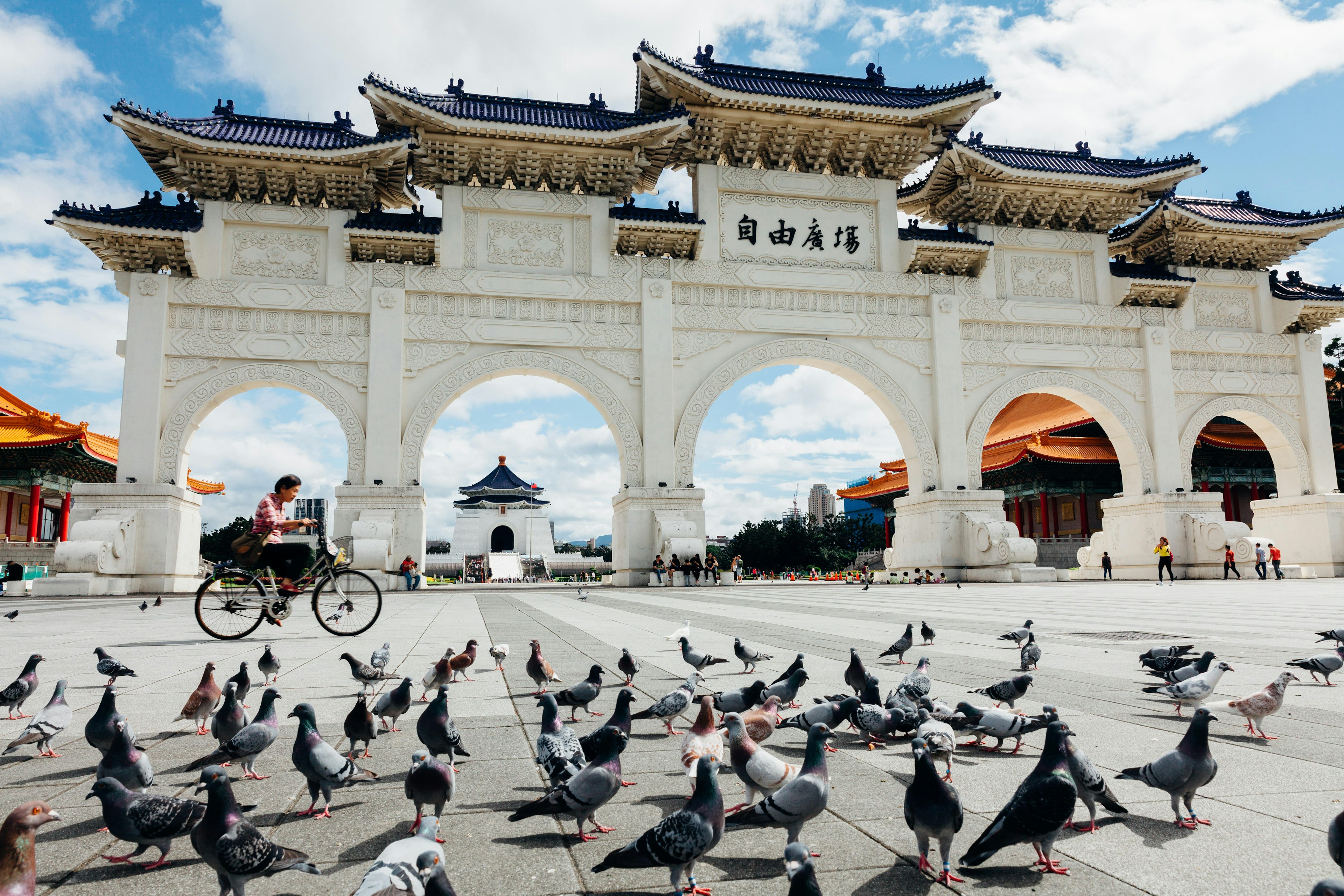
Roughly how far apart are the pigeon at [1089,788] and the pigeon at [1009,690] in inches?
51.3

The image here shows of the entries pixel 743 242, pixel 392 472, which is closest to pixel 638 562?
pixel 392 472

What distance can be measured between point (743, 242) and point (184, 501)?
1489 cm

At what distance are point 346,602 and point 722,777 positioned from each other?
18.7ft

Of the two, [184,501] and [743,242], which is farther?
[743,242]

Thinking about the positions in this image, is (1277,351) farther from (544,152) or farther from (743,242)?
(544,152)

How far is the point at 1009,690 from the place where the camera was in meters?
3.84

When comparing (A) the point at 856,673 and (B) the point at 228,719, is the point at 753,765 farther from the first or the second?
(B) the point at 228,719

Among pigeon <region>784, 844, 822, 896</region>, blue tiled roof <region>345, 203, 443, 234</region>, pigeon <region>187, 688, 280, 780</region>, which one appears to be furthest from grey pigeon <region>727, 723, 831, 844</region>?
blue tiled roof <region>345, 203, 443, 234</region>

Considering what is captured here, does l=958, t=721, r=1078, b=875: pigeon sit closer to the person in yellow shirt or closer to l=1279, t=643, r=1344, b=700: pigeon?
l=1279, t=643, r=1344, b=700: pigeon

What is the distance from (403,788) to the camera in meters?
2.90

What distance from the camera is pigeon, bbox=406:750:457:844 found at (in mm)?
2414

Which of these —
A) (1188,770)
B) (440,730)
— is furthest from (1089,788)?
(440,730)

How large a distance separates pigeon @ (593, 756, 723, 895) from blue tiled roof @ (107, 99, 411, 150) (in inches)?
770

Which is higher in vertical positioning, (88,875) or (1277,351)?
(1277,351)
